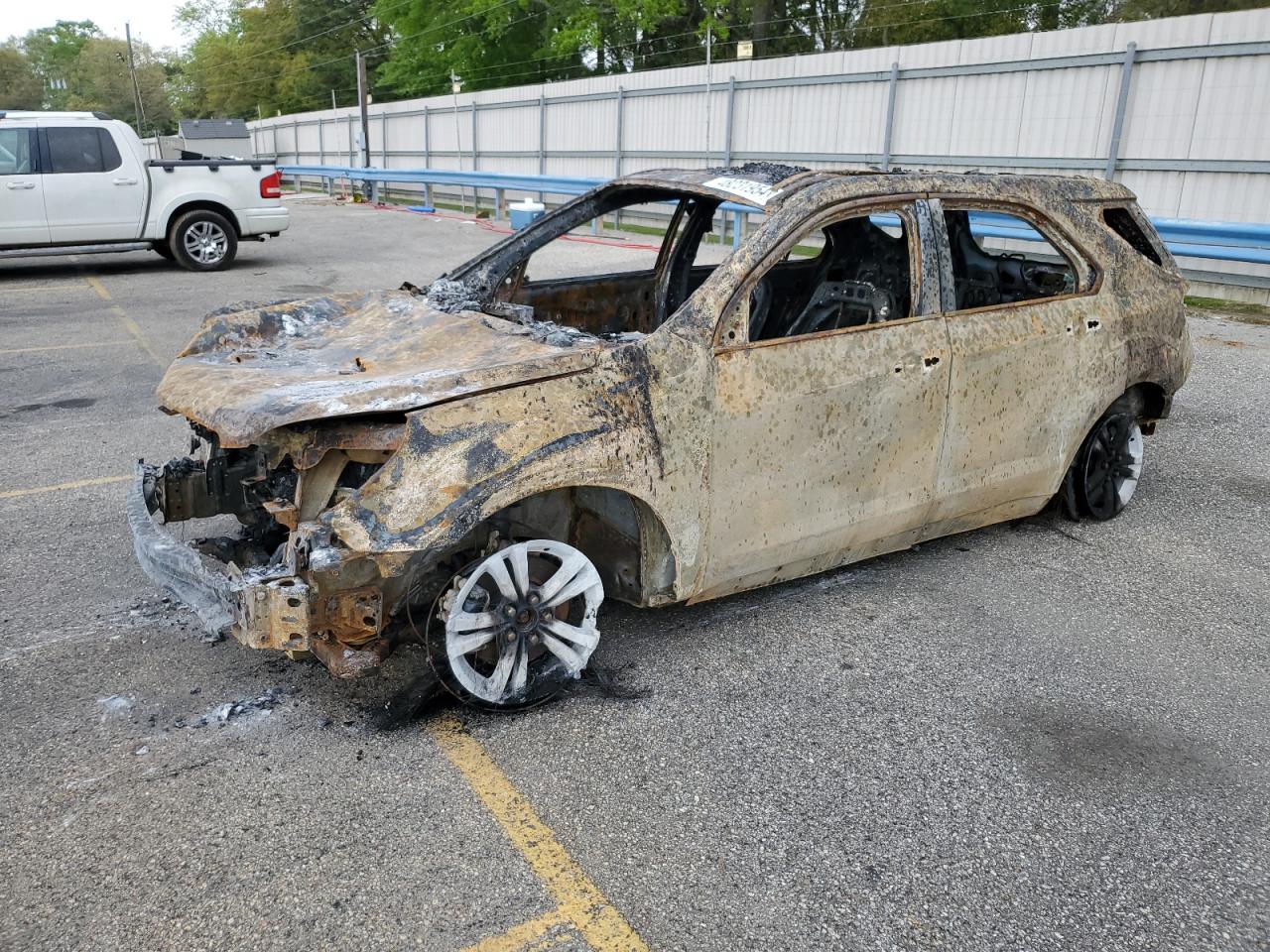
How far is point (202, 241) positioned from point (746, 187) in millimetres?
11611

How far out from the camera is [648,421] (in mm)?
3492

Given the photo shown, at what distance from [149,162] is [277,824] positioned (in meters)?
12.2

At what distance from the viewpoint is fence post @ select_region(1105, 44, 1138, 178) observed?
12.9 m

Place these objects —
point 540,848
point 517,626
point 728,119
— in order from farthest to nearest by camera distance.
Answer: point 728,119 → point 517,626 → point 540,848

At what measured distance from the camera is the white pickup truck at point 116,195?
12.1 m

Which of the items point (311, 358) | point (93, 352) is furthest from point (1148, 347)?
point (93, 352)

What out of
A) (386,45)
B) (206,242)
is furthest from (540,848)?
(386,45)

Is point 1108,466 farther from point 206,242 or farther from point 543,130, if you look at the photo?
point 543,130

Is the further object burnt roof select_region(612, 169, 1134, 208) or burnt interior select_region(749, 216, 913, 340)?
burnt interior select_region(749, 216, 913, 340)

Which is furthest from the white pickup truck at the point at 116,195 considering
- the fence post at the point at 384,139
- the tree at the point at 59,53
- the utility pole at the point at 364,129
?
the tree at the point at 59,53

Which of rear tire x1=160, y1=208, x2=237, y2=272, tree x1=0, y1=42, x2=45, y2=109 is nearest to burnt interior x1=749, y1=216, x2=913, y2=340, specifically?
rear tire x1=160, y1=208, x2=237, y2=272


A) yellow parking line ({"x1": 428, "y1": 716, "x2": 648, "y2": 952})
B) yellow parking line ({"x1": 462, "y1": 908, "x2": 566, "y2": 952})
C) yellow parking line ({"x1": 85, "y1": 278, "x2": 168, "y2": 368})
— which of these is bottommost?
yellow parking line ({"x1": 462, "y1": 908, "x2": 566, "y2": 952})

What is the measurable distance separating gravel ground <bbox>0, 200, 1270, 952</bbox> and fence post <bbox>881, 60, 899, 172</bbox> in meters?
12.3

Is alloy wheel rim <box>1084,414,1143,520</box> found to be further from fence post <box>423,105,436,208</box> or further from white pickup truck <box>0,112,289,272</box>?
fence post <box>423,105,436,208</box>
